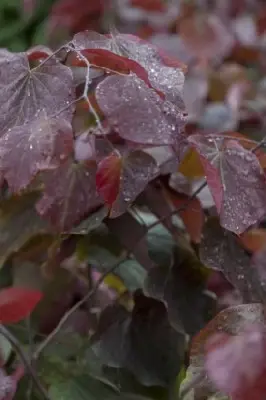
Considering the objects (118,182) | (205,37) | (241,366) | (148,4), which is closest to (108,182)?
(118,182)

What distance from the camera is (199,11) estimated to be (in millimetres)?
1969

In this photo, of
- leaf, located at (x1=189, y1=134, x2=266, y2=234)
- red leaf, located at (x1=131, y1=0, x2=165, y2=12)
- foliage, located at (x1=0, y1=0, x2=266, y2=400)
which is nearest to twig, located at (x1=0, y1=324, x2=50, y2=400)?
foliage, located at (x1=0, y1=0, x2=266, y2=400)

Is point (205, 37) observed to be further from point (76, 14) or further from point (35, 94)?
point (35, 94)

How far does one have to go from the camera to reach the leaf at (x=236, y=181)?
58 centimetres

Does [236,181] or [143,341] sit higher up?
[236,181]

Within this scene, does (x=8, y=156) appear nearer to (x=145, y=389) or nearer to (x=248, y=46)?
(x=145, y=389)

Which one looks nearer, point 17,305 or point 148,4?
point 17,305

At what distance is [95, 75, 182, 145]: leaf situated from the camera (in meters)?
0.54

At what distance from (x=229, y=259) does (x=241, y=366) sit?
0.28 meters

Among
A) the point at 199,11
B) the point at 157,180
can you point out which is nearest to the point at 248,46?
the point at 199,11

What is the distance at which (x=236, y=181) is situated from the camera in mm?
599

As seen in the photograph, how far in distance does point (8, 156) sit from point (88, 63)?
0.33ft

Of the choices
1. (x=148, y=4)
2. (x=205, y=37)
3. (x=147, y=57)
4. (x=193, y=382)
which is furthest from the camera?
(x=205, y=37)

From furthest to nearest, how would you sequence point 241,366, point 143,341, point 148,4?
1. point 148,4
2. point 143,341
3. point 241,366
